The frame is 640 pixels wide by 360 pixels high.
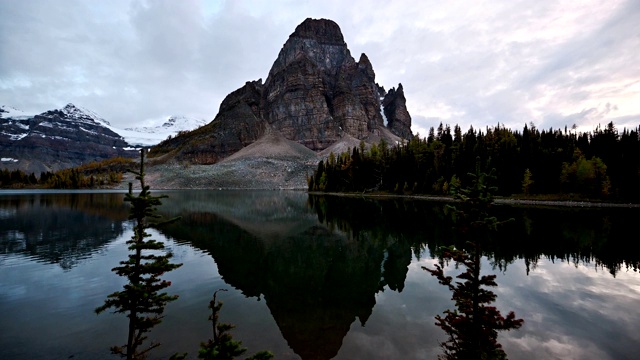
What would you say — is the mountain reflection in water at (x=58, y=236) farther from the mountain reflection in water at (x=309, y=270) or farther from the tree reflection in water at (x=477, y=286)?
the tree reflection in water at (x=477, y=286)

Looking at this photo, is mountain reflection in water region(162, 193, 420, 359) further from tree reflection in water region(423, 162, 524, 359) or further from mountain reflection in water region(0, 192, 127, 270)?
mountain reflection in water region(0, 192, 127, 270)

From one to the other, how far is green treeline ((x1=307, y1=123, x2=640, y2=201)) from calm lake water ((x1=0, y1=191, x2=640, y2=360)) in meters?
56.8

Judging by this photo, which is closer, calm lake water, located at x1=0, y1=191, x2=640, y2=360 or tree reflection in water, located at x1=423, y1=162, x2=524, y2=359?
tree reflection in water, located at x1=423, y1=162, x2=524, y2=359

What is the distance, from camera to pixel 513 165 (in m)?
94.2

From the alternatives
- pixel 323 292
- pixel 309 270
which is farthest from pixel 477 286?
pixel 309 270

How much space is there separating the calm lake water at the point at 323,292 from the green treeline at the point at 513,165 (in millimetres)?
56846

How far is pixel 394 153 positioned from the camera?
128 meters

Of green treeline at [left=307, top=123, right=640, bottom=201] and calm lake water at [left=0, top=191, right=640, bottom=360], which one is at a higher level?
green treeline at [left=307, top=123, right=640, bottom=201]

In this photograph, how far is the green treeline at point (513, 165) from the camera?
81.7 metres

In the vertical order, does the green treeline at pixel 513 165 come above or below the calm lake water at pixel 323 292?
above

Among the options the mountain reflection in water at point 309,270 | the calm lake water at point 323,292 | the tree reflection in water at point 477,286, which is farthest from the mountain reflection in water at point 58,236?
the tree reflection in water at point 477,286

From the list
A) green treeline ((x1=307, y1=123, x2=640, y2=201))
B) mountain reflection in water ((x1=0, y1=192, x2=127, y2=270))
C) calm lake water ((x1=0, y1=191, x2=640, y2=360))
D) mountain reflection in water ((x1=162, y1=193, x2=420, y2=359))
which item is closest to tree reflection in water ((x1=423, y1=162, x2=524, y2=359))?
calm lake water ((x1=0, y1=191, x2=640, y2=360))

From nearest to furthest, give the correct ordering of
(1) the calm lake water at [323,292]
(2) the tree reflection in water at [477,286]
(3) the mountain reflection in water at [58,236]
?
(2) the tree reflection in water at [477,286] → (1) the calm lake water at [323,292] → (3) the mountain reflection in water at [58,236]

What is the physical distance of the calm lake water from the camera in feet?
40.4
